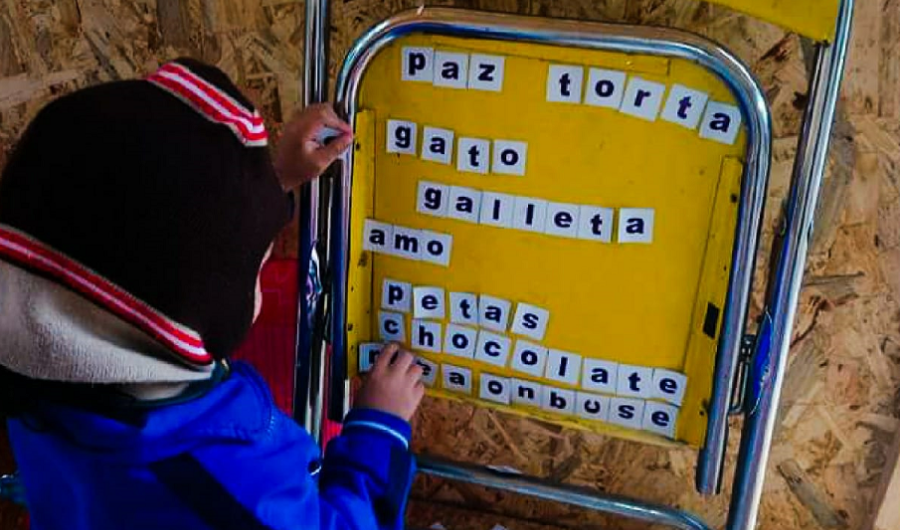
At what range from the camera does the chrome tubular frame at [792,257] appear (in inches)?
36.8

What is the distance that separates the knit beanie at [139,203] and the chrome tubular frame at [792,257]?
1.78 feet

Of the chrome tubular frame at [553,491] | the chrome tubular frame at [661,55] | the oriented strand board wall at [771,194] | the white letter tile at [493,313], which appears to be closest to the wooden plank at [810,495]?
the oriented strand board wall at [771,194]

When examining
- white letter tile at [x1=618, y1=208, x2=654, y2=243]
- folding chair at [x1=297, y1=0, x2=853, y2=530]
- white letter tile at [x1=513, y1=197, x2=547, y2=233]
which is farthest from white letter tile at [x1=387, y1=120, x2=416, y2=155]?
white letter tile at [x1=618, y1=208, x2=654, y2=243]

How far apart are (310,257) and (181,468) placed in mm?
367

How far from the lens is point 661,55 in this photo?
37.2 inches

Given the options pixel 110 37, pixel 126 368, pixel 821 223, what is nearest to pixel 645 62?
pixel 821 223

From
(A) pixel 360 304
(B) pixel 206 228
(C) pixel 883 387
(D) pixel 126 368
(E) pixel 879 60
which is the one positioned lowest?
(C) pixel 883 387

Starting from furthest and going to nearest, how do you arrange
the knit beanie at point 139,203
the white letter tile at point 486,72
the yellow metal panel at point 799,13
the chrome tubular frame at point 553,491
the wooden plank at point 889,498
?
1. the wooden plank at point 889,498
2. the chrome tubular frame at point 553,491
3. the white letter tile at point 486,72
4. the yellow metal panel at point 799,13
5. the knit beanie at point 139,203

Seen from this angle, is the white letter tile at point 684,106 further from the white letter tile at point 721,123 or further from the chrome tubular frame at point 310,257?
the chrome tubular frame at point 310,257

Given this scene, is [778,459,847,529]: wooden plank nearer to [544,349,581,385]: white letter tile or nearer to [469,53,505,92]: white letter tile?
[544,349,581,385]: white letter tile

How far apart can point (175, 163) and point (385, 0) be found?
0.55 metres

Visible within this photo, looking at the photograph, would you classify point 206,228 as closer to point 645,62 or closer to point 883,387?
point 645,62

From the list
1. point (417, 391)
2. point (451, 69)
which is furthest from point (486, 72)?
point (417, 391)

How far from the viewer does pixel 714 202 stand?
999 mm
